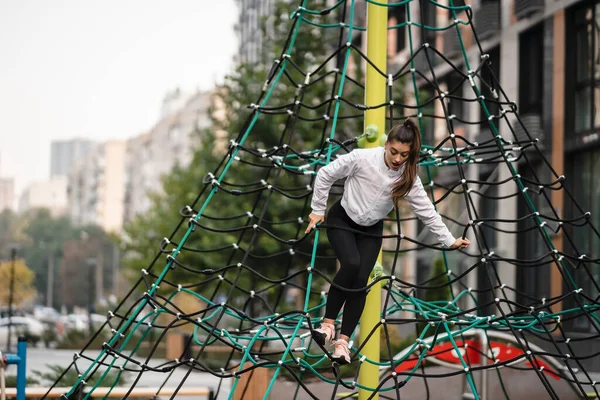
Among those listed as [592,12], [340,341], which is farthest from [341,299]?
[592,12]

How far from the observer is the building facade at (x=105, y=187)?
113 meters

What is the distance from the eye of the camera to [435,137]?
901 inches

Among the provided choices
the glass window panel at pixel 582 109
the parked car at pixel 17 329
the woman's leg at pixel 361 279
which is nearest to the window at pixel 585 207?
the glass window panel at pixel 582 109

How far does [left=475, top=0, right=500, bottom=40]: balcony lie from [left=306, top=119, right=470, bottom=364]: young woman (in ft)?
49.0

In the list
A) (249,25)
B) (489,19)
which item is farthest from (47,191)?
(489,19)

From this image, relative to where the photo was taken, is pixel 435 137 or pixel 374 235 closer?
pixel 374 235

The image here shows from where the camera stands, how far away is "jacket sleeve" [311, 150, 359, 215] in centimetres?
503

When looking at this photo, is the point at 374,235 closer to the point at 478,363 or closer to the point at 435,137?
the point at 478,363

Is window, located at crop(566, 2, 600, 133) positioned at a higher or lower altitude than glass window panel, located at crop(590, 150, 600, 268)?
higher

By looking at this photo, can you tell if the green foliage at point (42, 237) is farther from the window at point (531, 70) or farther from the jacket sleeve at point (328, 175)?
the jacket sleeve at point (328, 175)

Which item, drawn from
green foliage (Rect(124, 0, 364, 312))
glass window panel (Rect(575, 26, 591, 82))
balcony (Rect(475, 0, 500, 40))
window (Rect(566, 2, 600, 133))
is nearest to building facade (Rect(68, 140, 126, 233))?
green foliage (Rect(124, 0, 364, 312))

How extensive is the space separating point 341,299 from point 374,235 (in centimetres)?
38

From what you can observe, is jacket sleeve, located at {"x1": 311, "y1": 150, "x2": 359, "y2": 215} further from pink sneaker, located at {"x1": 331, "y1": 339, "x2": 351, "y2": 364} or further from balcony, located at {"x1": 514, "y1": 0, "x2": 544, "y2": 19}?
balcony, located at {"x1": 514, "y1": 0, "x2": 544, "y2": 19}

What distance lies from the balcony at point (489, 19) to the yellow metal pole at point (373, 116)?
14.0 m
